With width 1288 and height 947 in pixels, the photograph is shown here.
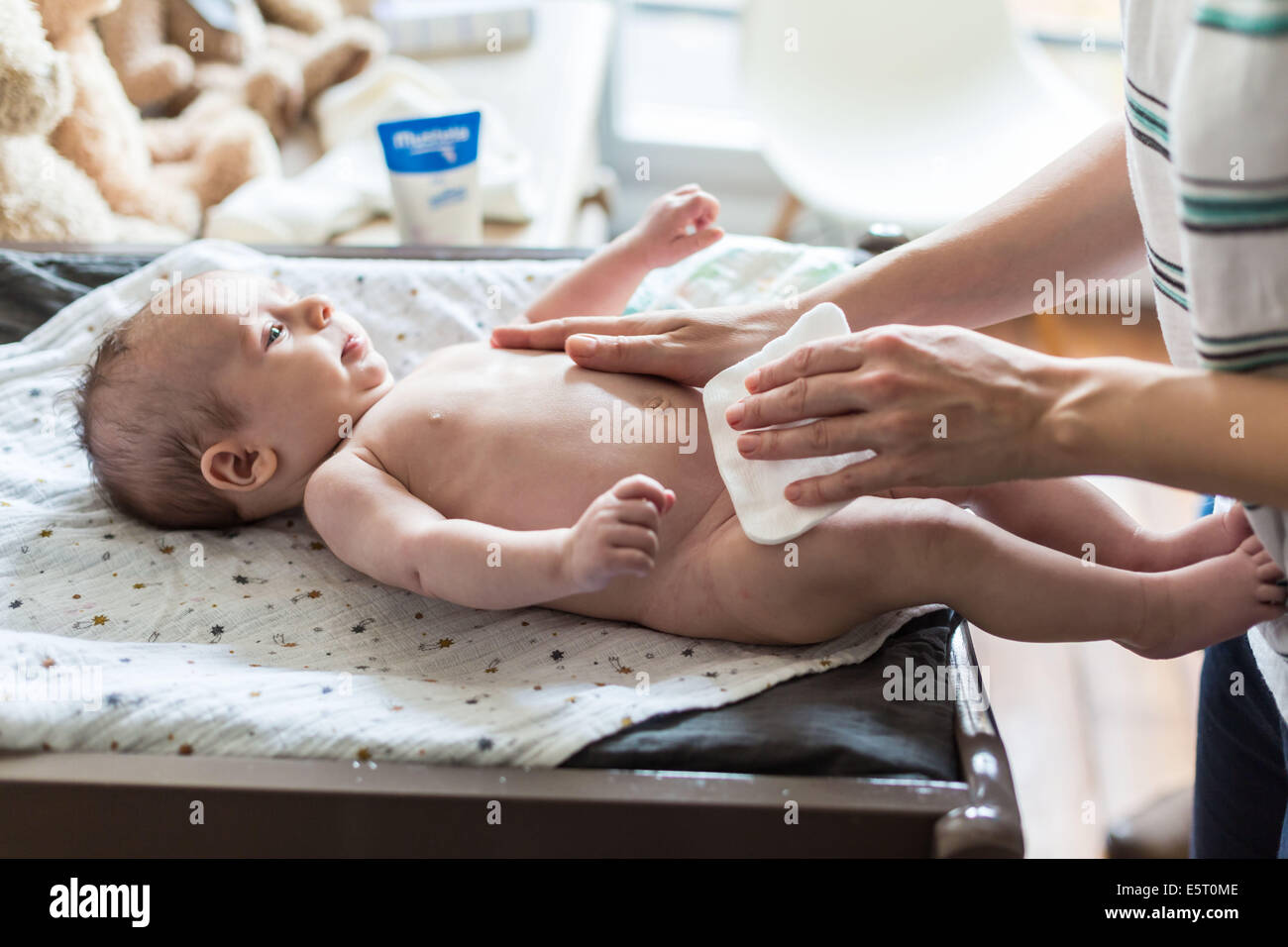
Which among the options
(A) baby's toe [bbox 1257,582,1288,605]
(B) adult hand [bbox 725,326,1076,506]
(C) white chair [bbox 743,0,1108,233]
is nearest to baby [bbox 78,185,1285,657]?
(A) baby's toe [bbox 1257,582,1288,605]

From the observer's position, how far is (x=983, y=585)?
2.78ft

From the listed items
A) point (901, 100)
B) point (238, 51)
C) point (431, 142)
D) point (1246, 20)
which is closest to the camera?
point (1246, 20)

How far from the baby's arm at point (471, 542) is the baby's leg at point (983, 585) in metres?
0.15

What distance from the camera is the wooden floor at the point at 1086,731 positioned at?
157 cm

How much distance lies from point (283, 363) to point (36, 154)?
1.85 ft

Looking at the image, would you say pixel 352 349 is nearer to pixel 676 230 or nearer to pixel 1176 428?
pixel 676 230

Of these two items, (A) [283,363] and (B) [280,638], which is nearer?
(B) [280,638]

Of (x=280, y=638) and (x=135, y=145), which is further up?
(x=135, y=145)

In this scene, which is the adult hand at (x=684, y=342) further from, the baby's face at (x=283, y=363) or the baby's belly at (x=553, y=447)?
the baby's face at (x=283, y=363)

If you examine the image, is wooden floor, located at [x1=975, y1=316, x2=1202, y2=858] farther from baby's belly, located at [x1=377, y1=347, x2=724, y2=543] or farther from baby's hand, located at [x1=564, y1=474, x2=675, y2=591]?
baby's hand, located at [x1=564, y1=474, x2=675, y2=591]

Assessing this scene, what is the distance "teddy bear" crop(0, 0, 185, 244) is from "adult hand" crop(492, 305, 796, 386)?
77 cm

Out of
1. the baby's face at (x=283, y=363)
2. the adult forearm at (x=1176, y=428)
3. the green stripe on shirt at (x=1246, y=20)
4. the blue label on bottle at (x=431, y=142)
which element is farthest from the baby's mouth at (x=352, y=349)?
the green stripe on shirt at (x=1246, y=20)

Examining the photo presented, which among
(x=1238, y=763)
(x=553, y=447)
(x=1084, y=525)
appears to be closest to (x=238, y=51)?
(x=553, y=447)
